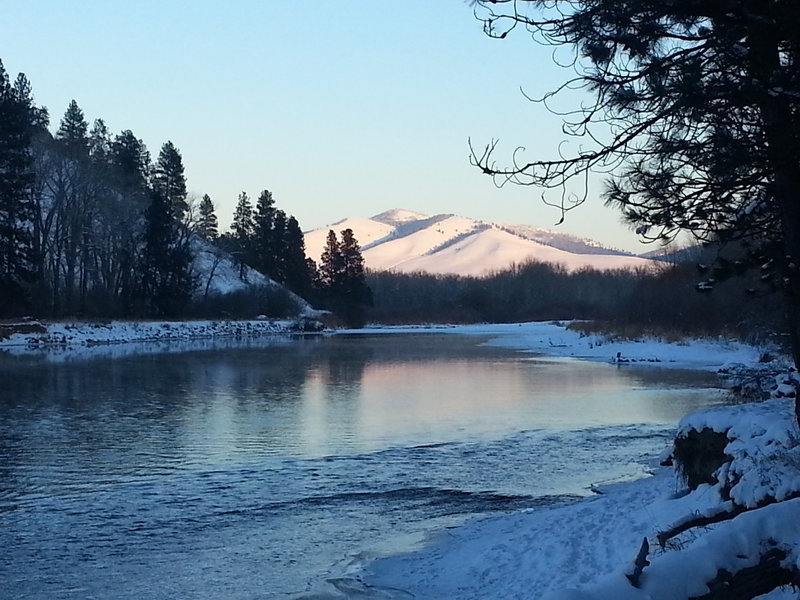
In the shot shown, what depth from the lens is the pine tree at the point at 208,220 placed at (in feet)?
327

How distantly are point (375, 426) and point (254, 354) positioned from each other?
23931 mm

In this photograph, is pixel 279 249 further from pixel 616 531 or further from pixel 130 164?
pixel 616 531

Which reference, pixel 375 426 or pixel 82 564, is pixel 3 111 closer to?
pixel 375 426

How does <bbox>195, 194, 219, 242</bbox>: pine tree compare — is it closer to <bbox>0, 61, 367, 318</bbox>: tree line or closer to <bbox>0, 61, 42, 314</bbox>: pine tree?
<bbox>0, 61, 367, 318</bbox>: tree line

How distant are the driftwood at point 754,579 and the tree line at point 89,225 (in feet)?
147

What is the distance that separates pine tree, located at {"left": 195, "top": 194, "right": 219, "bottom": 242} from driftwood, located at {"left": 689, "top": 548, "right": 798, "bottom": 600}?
98.0 meters

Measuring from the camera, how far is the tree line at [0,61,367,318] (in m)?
46.9

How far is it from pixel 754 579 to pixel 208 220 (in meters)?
101

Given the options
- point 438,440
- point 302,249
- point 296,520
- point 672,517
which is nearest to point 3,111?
point 438,440

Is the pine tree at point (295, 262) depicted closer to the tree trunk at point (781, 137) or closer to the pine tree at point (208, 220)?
the pine tree at point (208, 220)

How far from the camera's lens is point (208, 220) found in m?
101

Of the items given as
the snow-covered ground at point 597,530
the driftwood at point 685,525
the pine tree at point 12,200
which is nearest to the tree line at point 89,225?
the pine tree at point 12,200

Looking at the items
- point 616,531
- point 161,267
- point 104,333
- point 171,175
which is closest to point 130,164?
point 171,175

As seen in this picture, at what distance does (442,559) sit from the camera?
816 centimetres
